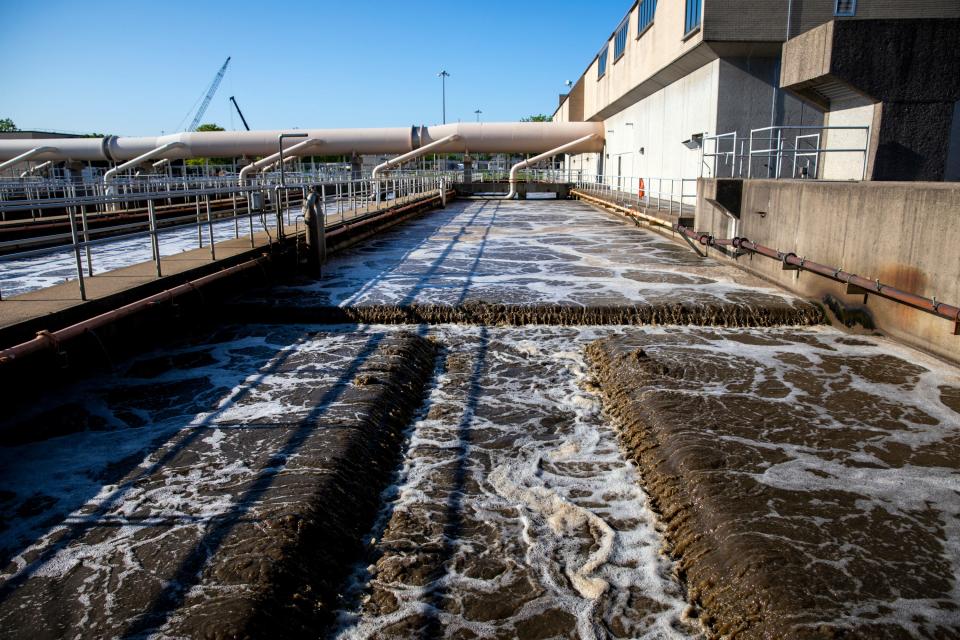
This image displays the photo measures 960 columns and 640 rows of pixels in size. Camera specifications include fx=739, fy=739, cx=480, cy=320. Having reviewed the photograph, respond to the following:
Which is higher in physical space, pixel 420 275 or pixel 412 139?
pixel 412 139

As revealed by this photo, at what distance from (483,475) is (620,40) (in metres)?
30.0

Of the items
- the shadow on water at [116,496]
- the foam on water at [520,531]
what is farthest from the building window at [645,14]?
the shadow on water at [116,496]

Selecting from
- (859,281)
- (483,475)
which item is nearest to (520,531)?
(483,475)

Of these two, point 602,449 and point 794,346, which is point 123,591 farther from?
point 794,346

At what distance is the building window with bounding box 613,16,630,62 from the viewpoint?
100 feet

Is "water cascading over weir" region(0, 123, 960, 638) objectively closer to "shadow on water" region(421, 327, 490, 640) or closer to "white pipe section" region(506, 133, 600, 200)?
"shadow on water" region(421, 327, 490, 640)

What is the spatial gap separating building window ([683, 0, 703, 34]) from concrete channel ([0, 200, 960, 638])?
1096cm

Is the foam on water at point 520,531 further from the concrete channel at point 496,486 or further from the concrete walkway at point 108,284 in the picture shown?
the concrete walkway at point 108,284

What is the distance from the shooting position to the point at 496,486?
587cm

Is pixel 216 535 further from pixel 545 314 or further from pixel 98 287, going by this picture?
pixel 545 314

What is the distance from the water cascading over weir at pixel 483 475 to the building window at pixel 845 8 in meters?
11.5

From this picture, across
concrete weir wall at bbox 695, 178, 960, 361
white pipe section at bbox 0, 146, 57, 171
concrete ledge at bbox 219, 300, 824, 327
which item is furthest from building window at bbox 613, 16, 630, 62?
white pipe section at bbox 0, 146, 57, 171

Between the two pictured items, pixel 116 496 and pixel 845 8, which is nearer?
pixel 116 496

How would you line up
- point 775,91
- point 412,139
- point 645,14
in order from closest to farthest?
1. point 775,91
2. point 645,14
3. point 412,139
